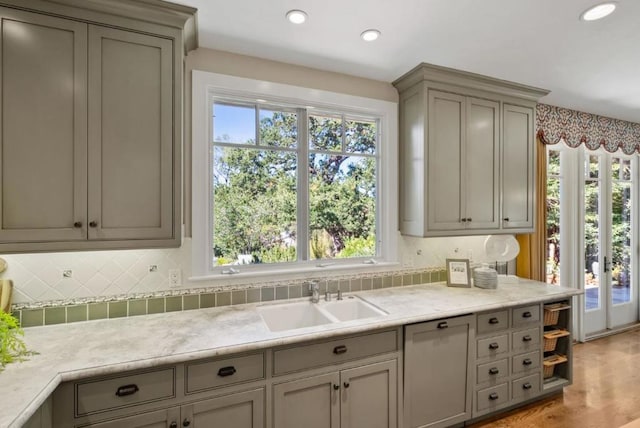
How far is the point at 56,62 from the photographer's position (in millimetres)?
1595

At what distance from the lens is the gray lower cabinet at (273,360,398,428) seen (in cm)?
176

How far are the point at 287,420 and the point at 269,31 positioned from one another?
229cm

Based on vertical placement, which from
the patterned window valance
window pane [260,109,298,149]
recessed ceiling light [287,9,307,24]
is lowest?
window pane [260,109,298,149]

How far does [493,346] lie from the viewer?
2.36 m

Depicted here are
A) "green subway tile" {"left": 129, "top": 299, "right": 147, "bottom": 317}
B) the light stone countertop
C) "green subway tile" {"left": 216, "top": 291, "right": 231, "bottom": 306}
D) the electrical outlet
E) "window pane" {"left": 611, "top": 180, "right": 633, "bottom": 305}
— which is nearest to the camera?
the light stone countertop

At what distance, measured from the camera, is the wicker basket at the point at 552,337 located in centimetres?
267

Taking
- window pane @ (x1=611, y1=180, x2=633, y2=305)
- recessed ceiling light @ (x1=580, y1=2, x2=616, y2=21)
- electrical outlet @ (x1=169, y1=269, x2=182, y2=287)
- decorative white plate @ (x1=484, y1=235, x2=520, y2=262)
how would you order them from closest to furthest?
recessed ceiling light @ (x1=580, y1=2, x2=616, y2=21) < electrical outlet @ (x1=169, y1=269, x2=182, y2=287) < decorative white plate @ (x1=484, y1=235, x2=520, y2=262) < window pane @ (x1=611, y1=180, x2=633, y2=305)

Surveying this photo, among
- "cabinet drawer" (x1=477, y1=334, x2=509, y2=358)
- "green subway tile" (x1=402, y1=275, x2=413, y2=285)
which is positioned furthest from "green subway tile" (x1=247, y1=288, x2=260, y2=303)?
"cabinet drawer" (x1=477, y1=334, x2=509, y2=358)

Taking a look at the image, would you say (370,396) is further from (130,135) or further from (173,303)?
(130,135)

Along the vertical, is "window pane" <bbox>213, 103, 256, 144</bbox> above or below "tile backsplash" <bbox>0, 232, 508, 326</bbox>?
A: above

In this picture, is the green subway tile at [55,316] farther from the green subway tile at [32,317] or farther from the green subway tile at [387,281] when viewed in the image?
the green subway tile at [387,281]

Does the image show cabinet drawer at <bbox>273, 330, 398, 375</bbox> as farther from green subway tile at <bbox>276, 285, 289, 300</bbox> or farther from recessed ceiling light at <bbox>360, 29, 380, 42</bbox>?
recessed ceiling light at <bbox>360, 29, 380, 42</bbox>

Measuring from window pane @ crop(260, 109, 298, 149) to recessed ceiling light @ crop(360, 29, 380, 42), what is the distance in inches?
30.7

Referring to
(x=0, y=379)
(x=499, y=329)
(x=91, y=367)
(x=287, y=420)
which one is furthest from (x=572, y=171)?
(x=0, y=379)
